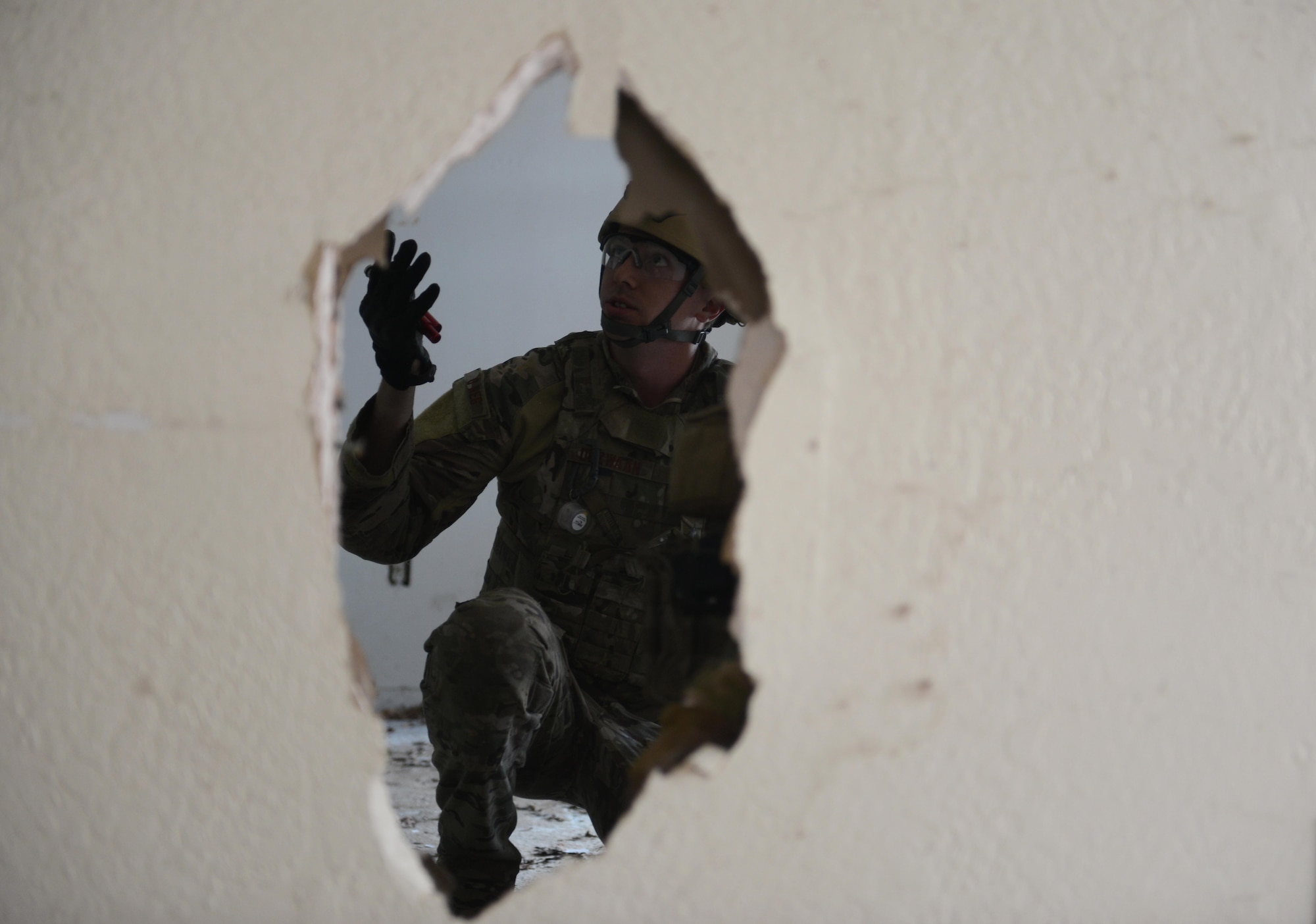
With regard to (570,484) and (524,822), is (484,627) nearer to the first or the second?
(570,484)

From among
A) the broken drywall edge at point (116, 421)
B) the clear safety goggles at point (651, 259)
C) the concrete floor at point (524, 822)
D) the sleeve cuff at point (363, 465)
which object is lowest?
the concrete floor at point (524, 822)

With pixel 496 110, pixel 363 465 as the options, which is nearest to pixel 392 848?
pixel 496 110

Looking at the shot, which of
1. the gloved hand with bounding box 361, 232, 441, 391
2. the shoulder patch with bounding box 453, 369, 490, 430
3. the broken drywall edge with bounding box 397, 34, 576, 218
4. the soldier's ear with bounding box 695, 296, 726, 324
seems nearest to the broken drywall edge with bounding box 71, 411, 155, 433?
the broken drywall edge with bounding box 397, 34, 576, 218

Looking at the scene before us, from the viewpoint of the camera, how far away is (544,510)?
1753 mm

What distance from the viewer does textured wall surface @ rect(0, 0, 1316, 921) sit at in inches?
27.6

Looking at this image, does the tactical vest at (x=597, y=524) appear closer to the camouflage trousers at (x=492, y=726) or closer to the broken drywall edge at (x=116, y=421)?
the camouflage trousers at (x=492, y=726)

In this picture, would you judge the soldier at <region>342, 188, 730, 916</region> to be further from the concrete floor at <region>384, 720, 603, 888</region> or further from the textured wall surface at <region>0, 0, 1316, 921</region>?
the textured wall surface at <region>0, 0, 1316, 921</region>

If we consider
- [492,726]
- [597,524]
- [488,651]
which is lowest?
[492,726]

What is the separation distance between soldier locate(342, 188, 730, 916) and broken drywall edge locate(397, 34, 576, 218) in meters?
0.73

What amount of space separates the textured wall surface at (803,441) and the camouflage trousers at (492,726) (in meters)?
0.62

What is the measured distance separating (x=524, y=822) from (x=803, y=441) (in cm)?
183

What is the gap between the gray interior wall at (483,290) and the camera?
11.5ft

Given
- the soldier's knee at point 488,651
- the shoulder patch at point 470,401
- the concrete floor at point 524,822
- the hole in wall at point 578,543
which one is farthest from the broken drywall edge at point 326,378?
the concrete floor at point 524,822

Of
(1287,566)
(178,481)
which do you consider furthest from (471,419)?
(1287,566)
